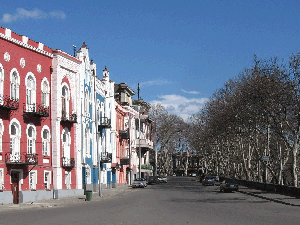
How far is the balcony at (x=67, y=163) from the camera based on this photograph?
45.2m

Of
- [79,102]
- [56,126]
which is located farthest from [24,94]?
[79,102]

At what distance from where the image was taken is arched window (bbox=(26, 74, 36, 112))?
40.7 metres

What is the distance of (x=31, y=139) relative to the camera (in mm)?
41219

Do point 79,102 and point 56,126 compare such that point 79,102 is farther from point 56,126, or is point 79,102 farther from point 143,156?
point 143,156

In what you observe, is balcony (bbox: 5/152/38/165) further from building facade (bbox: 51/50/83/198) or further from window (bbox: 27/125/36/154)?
building facade (bbox: 51/50/83/198)

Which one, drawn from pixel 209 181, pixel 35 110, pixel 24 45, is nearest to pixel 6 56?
pixel 24 45

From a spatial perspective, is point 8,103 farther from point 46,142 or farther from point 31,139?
point 46,142

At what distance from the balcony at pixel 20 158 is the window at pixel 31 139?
2.70 feet

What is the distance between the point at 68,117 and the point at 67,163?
159 inches

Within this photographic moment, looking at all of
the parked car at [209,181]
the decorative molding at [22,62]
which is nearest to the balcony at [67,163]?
the decorative molding at [22,62]

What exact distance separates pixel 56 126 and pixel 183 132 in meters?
70.8

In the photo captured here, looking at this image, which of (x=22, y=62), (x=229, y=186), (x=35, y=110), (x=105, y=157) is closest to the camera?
(x=22, y=62)

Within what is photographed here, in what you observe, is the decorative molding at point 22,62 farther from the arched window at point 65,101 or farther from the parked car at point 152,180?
the parked car at point 152,180

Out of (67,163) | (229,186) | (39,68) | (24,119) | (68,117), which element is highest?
(39,68)
